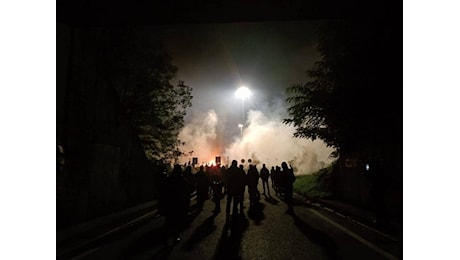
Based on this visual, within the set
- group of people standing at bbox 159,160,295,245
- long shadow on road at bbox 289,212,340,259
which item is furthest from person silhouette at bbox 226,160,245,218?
long shadow on road at bbox 289,212,340,259

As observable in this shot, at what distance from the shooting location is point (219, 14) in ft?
26.8

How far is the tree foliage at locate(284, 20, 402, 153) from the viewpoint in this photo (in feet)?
51.7

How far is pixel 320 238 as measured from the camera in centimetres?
981

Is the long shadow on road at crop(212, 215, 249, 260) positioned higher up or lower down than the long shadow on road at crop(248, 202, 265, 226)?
higher up

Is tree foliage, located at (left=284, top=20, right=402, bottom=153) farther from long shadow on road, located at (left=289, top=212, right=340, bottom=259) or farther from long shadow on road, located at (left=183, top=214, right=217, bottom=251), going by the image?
long shadow on road, located at (left=183, top=214, right=217, bottom=251)

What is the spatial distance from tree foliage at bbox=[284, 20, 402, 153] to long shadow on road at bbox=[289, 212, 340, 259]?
18.1ft

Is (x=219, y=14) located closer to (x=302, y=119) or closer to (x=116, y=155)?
(x=116, y=155)

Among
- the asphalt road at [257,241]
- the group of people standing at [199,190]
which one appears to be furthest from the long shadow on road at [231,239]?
the group of people standing at [199,190]

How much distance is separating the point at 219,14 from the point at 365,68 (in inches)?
403

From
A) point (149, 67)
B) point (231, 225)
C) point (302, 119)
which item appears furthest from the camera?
point (149, 67)

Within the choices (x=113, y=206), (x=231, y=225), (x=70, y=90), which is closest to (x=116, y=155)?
(x=113, y=206)

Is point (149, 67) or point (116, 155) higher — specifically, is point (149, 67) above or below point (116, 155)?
above

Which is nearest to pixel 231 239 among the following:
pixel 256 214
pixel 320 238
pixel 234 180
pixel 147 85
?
pixel 320 238

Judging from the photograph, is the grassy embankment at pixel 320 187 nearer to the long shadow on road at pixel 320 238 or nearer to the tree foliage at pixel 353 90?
the tree foliage at pixel 353 90
